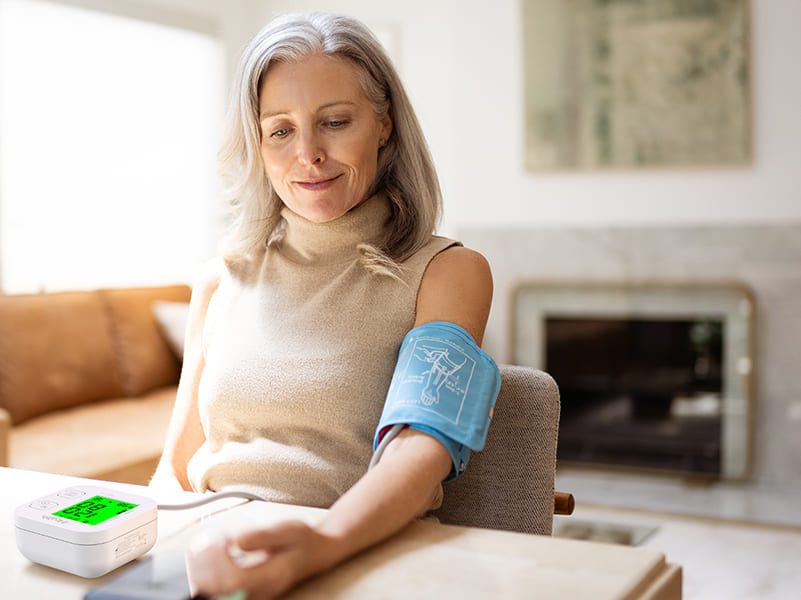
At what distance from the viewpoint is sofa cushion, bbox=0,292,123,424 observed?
10.7 feet

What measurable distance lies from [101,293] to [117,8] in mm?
1408

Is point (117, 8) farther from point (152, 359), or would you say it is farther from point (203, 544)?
point (203, 544)

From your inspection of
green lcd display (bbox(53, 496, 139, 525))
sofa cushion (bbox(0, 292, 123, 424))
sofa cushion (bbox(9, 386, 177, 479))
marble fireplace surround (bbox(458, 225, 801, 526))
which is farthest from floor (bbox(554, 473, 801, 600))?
green lcd display (bbox(53, 496, 139, 525))

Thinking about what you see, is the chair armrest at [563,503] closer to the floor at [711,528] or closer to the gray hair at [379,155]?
the gray hair at [379,155]

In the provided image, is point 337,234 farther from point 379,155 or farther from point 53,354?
point 53,354

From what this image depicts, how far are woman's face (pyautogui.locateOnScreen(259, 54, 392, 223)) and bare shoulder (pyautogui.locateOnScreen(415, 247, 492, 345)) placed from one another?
169 mm

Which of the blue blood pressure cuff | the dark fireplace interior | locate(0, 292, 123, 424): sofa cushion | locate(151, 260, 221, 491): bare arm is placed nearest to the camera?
the blue blood pressure cuff

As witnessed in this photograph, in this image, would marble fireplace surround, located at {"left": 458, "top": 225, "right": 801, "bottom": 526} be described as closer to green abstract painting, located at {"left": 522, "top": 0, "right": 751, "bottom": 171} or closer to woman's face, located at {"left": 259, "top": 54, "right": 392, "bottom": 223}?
green abstract painting, located at {"left": 522, "top": 0, "right": 751, "bottom": 171}

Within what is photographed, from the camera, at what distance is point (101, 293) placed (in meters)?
3.74

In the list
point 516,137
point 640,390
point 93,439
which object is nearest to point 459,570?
point 93,439

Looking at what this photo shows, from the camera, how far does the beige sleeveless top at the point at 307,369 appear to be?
1.17m

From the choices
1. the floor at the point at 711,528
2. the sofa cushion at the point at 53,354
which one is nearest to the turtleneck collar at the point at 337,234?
the floor at the point at 711,528

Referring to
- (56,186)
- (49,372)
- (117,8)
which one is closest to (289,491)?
(49,372)

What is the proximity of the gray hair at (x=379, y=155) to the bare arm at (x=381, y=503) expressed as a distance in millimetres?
85
